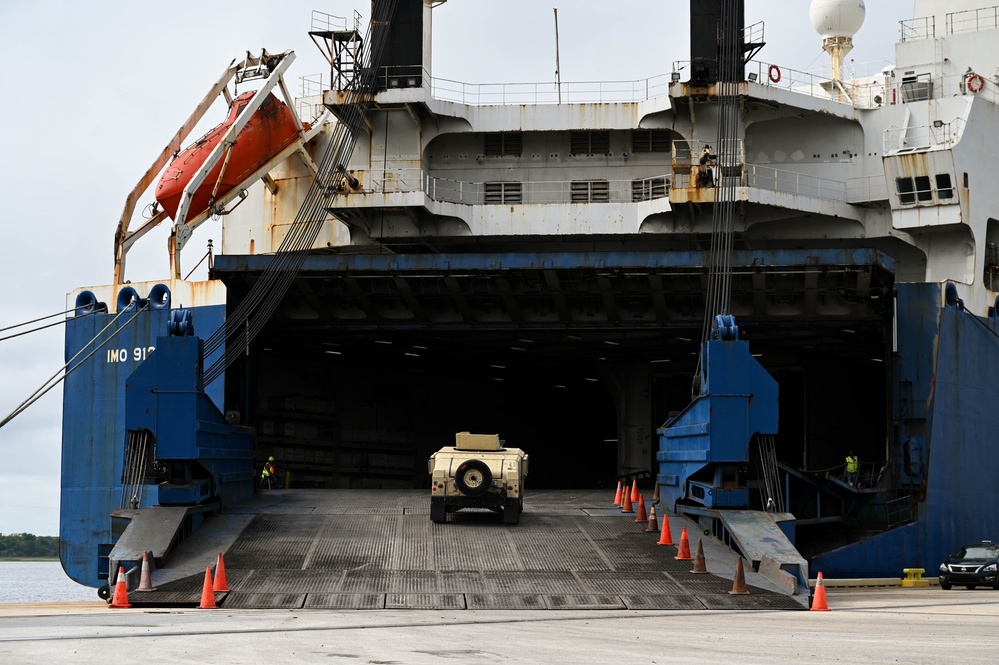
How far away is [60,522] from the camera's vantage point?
2805 cm

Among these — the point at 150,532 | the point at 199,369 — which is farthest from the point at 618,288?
the point at 150,532

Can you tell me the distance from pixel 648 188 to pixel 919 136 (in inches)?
266

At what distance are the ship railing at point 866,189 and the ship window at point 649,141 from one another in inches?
181

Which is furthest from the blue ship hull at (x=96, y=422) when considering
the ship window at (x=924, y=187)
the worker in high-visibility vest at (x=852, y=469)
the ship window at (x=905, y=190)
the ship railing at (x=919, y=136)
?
the ship railing at (x=919, y=136)

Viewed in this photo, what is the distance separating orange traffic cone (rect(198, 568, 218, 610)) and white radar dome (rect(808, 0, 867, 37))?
26178 mm

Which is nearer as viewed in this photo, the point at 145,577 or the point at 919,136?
the point at 145,577

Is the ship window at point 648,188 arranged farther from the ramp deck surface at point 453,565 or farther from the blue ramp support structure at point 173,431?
the blue ramp support structure at point 173,431

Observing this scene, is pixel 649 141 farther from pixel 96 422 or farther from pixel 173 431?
pixel 173 431

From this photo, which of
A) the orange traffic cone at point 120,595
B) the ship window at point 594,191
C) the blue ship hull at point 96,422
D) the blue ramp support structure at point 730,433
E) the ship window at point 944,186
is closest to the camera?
the orange traffic cone at point 120,595

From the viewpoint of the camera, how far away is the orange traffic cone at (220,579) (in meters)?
17.3

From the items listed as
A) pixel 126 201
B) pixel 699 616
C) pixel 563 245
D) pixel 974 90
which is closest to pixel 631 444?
pixel 563 245

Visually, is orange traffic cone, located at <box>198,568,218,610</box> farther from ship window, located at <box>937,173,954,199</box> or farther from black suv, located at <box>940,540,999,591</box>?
ship window, located at <box>937,173,954,199</box>

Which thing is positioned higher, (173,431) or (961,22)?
(961,22)

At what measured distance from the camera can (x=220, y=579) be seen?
57.3ft
